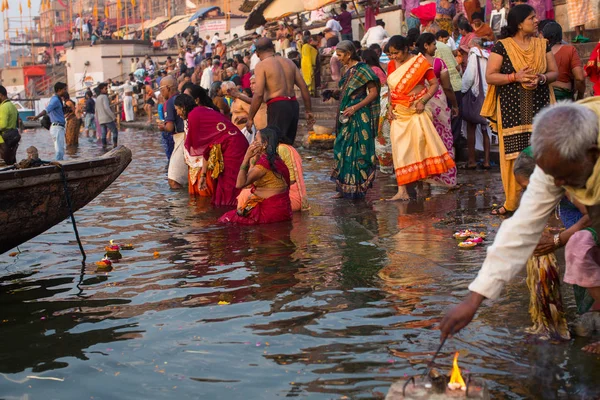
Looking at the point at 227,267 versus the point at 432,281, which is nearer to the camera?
the point at 432,281

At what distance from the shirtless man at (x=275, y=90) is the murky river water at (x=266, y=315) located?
5.44ft

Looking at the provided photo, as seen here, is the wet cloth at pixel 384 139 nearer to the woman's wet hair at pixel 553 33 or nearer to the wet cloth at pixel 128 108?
the woman's wet hair at pixel 553 33

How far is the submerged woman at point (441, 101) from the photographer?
9.62m

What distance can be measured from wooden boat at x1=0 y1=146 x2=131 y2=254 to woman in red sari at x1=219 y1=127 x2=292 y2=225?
130 centimetres

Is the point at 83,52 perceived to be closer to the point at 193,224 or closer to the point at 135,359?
the point at 193,224

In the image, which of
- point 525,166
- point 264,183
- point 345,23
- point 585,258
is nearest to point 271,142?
point 264,183

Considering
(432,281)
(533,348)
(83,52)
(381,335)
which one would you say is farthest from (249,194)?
(83,52)

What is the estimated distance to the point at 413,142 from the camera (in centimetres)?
930

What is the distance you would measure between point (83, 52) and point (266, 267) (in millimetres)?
45441

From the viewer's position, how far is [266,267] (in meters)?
6.57

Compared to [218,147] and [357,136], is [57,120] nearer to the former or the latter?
[218,147]

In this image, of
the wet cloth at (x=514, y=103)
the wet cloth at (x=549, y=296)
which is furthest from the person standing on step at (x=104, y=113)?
the wet cloth at (x=549, y=296)

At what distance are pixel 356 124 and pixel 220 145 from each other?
5.28 feet

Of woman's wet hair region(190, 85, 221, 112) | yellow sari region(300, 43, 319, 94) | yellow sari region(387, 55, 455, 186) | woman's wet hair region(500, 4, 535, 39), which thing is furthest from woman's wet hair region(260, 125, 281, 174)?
yellow sari region(300, 43, 319, 94)
